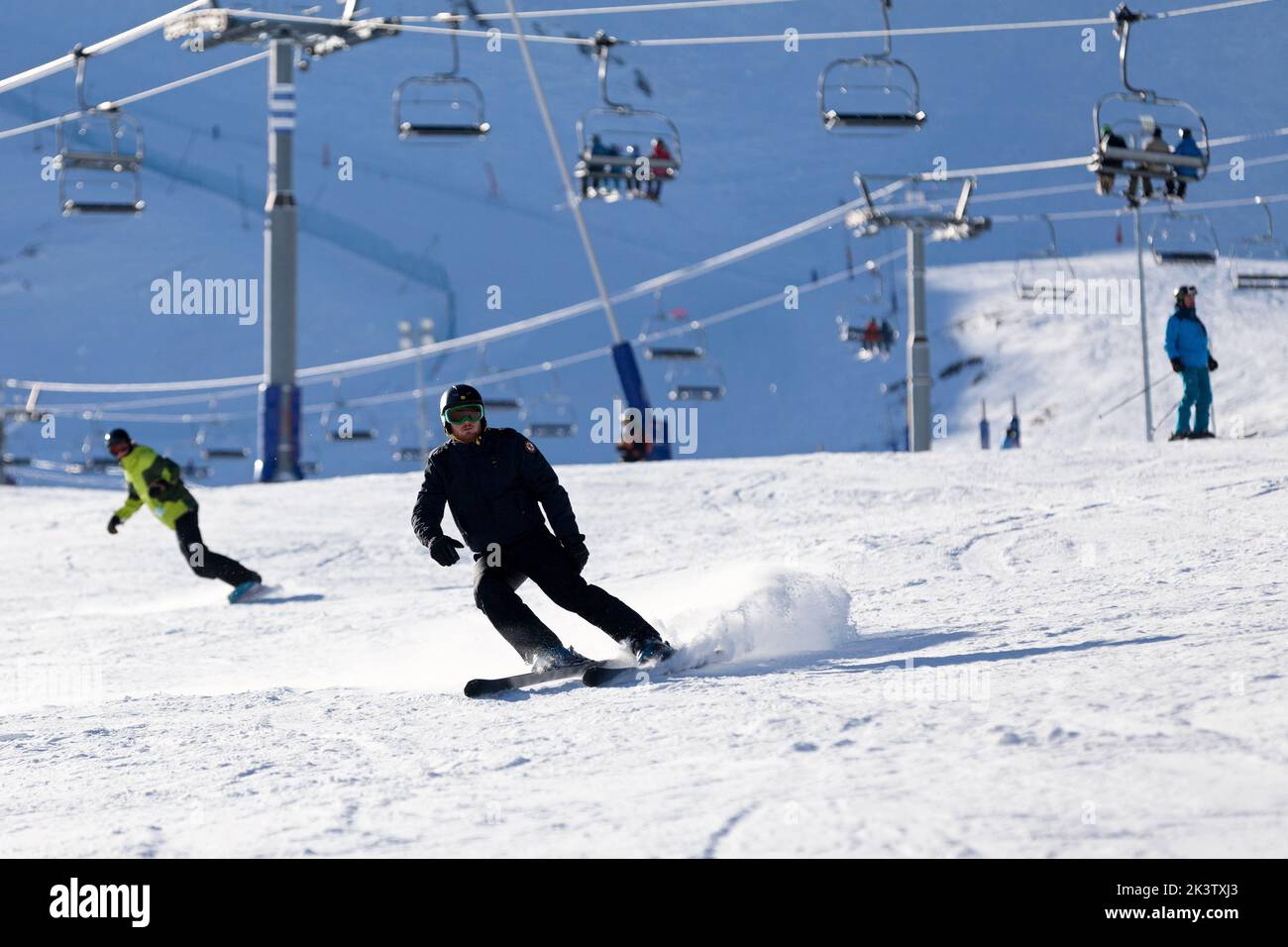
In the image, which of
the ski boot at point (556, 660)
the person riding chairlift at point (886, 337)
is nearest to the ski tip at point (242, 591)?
the ski boot at point (556, 660)

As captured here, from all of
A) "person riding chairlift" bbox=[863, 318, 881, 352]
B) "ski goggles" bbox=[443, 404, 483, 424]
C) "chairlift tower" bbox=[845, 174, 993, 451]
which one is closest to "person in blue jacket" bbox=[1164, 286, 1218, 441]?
"ski goggles" bbox=[443, 404, 483, 424]

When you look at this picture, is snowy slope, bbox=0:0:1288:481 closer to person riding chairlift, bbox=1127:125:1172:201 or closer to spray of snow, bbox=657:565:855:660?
person riding chairlift, bbox=1127:125:1172:201

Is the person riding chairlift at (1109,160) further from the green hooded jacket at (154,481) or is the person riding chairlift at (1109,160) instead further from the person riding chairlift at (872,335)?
the person riding chairlift at (872,335)

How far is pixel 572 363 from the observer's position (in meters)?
66.7

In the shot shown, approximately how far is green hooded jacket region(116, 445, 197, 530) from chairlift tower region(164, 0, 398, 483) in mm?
8321

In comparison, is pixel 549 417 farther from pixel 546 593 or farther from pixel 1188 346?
pixel 546 593

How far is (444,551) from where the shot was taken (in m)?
6.03

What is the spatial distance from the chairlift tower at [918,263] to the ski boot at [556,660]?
18832mm

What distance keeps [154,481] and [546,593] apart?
19.5ft

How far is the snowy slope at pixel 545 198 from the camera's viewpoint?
63812mm

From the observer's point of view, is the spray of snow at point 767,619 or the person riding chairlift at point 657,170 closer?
the spray of snow at point 767,619

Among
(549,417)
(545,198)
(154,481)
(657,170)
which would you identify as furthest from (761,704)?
(545,198)

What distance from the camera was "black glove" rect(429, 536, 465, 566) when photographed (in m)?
6.00
